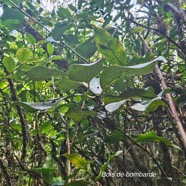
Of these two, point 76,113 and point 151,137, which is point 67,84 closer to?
point 76,113

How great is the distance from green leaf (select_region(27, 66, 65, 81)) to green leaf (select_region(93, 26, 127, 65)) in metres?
0.07

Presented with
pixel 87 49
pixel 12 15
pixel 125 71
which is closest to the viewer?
pixel 125 71

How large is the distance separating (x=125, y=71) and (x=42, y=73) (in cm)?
12

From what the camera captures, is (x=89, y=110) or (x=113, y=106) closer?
(x=113, y=106)

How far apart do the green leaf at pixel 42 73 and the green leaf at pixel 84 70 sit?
1.5 inches

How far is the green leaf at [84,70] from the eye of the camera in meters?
0.32

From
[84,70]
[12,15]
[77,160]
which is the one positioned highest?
[12,15]

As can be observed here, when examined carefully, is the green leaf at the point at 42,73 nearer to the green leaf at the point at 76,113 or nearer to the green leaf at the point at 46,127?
the green leaf at the point at 76,113

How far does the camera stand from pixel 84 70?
1.09 ft

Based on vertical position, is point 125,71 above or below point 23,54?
below

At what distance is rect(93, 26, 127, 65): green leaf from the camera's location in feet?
1.24

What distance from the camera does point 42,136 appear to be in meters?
0.84

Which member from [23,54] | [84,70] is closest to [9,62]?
[23,54]

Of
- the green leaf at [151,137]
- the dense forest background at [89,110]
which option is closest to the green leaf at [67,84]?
the dense forest background at [89,110]
